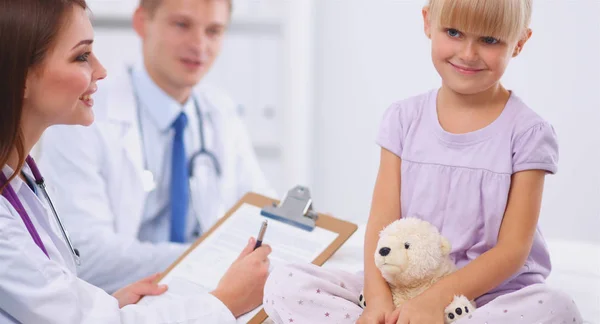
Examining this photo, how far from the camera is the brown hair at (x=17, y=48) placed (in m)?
1.01

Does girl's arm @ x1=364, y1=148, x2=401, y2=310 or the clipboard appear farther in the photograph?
the clipboard

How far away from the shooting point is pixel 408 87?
2.00 meters

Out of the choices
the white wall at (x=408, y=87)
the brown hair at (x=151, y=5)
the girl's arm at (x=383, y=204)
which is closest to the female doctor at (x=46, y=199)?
the girl's arm at (x=383, y=204)

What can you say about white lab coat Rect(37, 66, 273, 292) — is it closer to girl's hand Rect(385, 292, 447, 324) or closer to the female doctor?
the female doctor

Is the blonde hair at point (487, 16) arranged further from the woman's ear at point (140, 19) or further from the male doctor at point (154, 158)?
the woman's ear at point (140, 19)

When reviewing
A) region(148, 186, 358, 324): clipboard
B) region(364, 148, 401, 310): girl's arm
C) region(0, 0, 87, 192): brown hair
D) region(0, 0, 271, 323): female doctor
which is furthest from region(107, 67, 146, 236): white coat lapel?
region(364, 148, 401, 310): girl's arm

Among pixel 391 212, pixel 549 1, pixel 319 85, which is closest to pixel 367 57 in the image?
pixel 319 85

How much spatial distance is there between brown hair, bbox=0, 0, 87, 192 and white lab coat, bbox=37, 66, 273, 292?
600mm

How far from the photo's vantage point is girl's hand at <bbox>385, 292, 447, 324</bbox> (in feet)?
3.22

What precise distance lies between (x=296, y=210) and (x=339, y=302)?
0.34 m

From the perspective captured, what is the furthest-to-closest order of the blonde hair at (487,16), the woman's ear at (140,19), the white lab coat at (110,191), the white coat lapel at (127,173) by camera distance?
the woman's ear at (140,19), the white coat lapel at (127,173), the white lab coat at (110,191), the blonde hair at (487,16)

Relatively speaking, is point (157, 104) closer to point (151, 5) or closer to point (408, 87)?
point (151, 5)

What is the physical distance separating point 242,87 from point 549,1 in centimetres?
124

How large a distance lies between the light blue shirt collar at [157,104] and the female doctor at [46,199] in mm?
731
